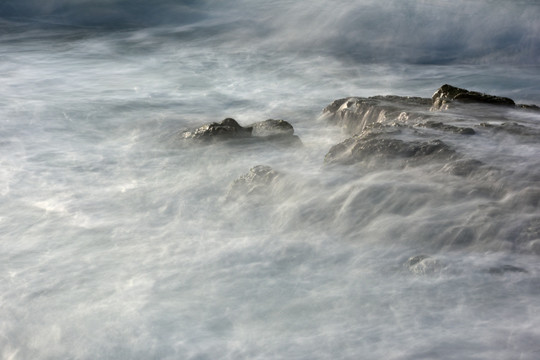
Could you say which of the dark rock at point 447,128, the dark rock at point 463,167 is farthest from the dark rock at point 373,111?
the dark rock at point 463,167

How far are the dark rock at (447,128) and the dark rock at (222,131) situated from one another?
149 centimetres

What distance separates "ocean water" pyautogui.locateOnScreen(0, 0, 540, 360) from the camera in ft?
9.50

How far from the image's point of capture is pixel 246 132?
18.6ft

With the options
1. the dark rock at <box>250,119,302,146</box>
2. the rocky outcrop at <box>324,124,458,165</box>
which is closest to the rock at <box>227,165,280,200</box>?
the rocky outcrop at <box>324,124,458,165</box>

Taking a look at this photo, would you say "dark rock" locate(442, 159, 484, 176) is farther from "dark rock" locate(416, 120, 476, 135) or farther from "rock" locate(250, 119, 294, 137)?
"rock" locate(250, 119, 294, 137)

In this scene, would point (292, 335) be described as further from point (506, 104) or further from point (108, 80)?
point (108, 80)

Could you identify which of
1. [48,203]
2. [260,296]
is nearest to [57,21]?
[48,203]

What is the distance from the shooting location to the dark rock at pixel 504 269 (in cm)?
326

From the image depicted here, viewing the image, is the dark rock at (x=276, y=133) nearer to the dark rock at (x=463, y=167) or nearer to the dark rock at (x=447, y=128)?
the dark rock at (x=447, y=128)

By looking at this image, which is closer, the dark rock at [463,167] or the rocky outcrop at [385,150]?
Result: the dark rock at [463,167]

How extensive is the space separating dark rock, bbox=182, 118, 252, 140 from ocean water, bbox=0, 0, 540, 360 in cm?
14

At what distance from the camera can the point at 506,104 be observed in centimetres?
591

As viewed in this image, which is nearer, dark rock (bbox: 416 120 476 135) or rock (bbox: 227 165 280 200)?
rock (bbox: 227 165 280 200)

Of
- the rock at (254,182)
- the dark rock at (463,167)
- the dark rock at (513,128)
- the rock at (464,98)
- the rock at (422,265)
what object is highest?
the rock at (464,98)
